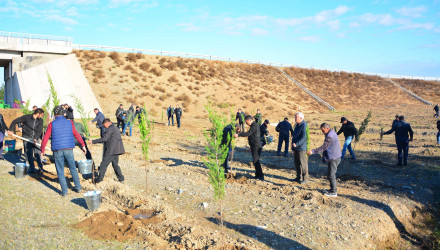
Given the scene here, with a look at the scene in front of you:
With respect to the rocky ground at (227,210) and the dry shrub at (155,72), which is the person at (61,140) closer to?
the rocky ground at (227,210)

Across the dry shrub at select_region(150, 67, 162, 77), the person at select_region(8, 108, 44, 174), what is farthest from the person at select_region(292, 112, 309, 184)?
the dry shrub at select_region(150, 67, 162, 77)

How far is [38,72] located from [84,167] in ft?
75.4

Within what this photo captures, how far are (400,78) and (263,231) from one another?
68.6 metres

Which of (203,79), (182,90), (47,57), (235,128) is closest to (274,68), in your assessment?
(203,79)

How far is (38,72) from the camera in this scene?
2709 cm

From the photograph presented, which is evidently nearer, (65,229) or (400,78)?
(65,229)

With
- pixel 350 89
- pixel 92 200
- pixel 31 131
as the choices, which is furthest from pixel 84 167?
pixel 350 89

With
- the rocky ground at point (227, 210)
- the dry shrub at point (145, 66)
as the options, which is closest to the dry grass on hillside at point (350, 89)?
the dry shrub at point (145, 66)

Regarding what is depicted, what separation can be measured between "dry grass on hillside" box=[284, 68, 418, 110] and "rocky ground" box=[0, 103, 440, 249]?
37536mm

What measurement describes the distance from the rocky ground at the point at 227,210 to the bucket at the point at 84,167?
34 cm

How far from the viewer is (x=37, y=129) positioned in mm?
8617

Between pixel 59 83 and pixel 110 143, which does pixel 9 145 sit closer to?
pixel 110 143

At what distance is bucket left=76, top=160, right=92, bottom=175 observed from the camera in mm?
8398

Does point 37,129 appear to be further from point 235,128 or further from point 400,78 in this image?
point 400,78
